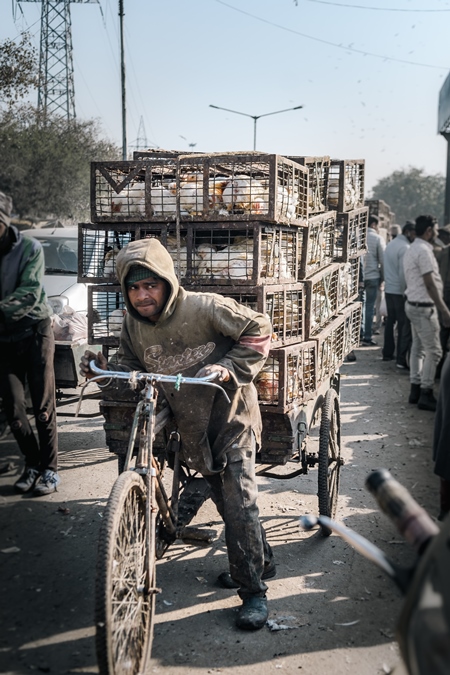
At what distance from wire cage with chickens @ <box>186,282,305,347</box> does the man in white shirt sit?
393cm

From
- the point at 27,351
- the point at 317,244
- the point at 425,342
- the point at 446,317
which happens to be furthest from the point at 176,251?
the point at 425,342

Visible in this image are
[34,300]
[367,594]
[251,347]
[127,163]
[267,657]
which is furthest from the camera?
[34,300]

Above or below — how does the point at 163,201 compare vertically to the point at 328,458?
above

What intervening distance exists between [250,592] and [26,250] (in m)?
3.22

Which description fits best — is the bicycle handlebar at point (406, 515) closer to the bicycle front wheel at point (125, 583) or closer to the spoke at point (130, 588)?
the bicycle front wheel at point (125, 583)

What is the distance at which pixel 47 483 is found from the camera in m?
5.81

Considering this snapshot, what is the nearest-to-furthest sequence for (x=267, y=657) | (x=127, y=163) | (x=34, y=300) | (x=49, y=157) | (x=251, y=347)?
1. (x=267, y=657)
2. (x=251, y=347)
3. (x=127, y=163)
4. (x=34, y=300)
5. (x=49, y=157)

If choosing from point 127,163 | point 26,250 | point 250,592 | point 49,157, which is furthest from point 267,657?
point 49,157

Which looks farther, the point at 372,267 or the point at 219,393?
the point at 372,267

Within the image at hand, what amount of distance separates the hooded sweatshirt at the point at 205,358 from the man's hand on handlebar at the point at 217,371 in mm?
140

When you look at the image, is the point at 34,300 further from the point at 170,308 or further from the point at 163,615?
the point at 163,615

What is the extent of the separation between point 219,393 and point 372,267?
33.2 feet

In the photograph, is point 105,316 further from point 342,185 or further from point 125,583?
point 342,185

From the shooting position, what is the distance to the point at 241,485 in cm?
389
